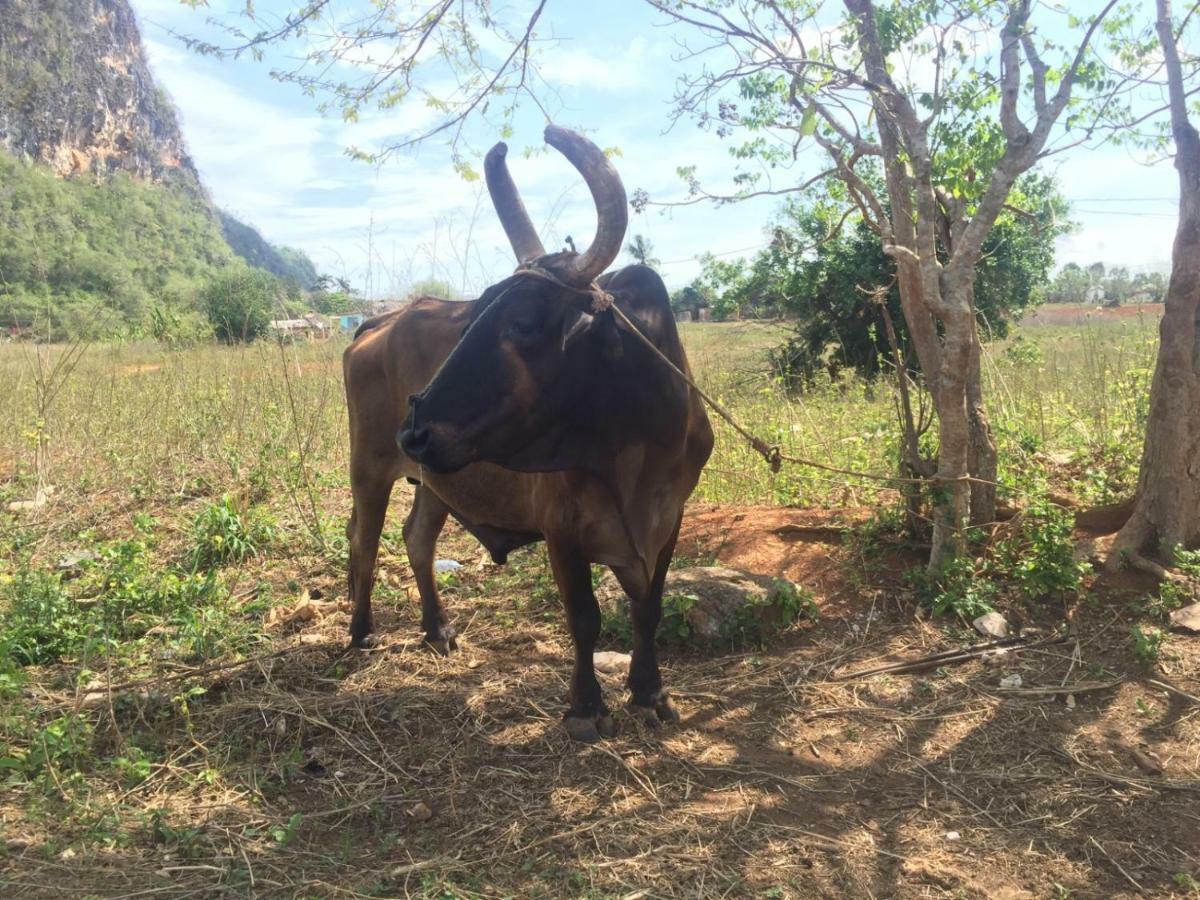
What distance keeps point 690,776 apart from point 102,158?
228ft

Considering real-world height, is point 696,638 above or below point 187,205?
below

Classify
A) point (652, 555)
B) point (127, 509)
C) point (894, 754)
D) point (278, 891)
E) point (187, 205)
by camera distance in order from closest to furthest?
point (278, 891)
point (894, 754)
point (652, 555)
point (127, 509)
point (187, 205)

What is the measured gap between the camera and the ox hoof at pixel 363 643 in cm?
438

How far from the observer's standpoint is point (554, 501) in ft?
10.9

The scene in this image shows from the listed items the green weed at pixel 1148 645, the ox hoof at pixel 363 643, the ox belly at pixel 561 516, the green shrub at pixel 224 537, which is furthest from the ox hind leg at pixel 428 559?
the green weed at pixel 1148 645

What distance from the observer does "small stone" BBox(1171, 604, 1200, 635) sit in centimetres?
367

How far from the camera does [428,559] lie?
14.9 feet

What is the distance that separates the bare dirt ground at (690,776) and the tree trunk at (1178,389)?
0.34 meters

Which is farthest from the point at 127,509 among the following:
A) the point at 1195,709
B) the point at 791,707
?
the point at 1195,709

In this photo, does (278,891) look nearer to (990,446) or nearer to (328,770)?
(328,770)

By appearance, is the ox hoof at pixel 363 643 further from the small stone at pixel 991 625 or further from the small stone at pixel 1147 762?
the small stone at pixel 1147 762

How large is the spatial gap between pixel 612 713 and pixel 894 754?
44.0 inches

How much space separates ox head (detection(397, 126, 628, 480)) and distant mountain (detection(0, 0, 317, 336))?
108 ft

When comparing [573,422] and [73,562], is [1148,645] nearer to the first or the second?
[573,422]
